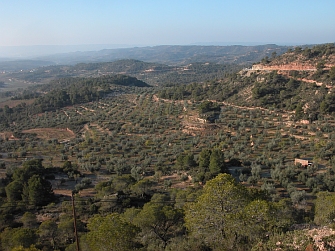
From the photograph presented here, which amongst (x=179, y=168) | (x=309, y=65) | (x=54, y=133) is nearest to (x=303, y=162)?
(x=179, y=168)

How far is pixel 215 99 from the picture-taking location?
47.2 metres

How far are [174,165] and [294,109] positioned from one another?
20.4 m

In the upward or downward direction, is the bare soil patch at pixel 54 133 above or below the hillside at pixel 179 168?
below

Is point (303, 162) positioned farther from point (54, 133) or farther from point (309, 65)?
point (54, 133)

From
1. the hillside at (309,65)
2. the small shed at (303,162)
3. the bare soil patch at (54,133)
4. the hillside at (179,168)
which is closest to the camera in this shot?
the hillside at (179,168)

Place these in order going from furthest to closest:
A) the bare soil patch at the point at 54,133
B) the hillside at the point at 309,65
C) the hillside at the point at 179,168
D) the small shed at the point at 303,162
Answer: the hillside at the point at 309,65 < the bare soil patch at the point at 54,133 < the small shed at the point at 303,162 < the hillside at the point at 179,168

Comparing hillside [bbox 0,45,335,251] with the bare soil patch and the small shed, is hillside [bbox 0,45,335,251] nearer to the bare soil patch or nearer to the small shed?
the small shed

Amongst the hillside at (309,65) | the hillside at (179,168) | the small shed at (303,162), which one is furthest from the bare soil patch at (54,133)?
the hillside at (309,65)

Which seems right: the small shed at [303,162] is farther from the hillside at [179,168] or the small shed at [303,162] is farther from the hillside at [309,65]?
the hillside at [309,65]

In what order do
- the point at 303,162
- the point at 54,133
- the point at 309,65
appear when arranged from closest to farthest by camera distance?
the point at 303,162 < the point at 54,133 < the point at 309,65

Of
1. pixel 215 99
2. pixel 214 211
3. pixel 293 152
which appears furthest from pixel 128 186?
pixel 215 99

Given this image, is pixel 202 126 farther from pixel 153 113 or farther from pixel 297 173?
pixel 297 173

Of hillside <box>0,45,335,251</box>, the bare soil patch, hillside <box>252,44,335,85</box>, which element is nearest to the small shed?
hillside <box>0,45,335,251</box>

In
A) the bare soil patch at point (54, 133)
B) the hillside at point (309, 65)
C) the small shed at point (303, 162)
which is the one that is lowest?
the bare soil patch at point (54, 133)
